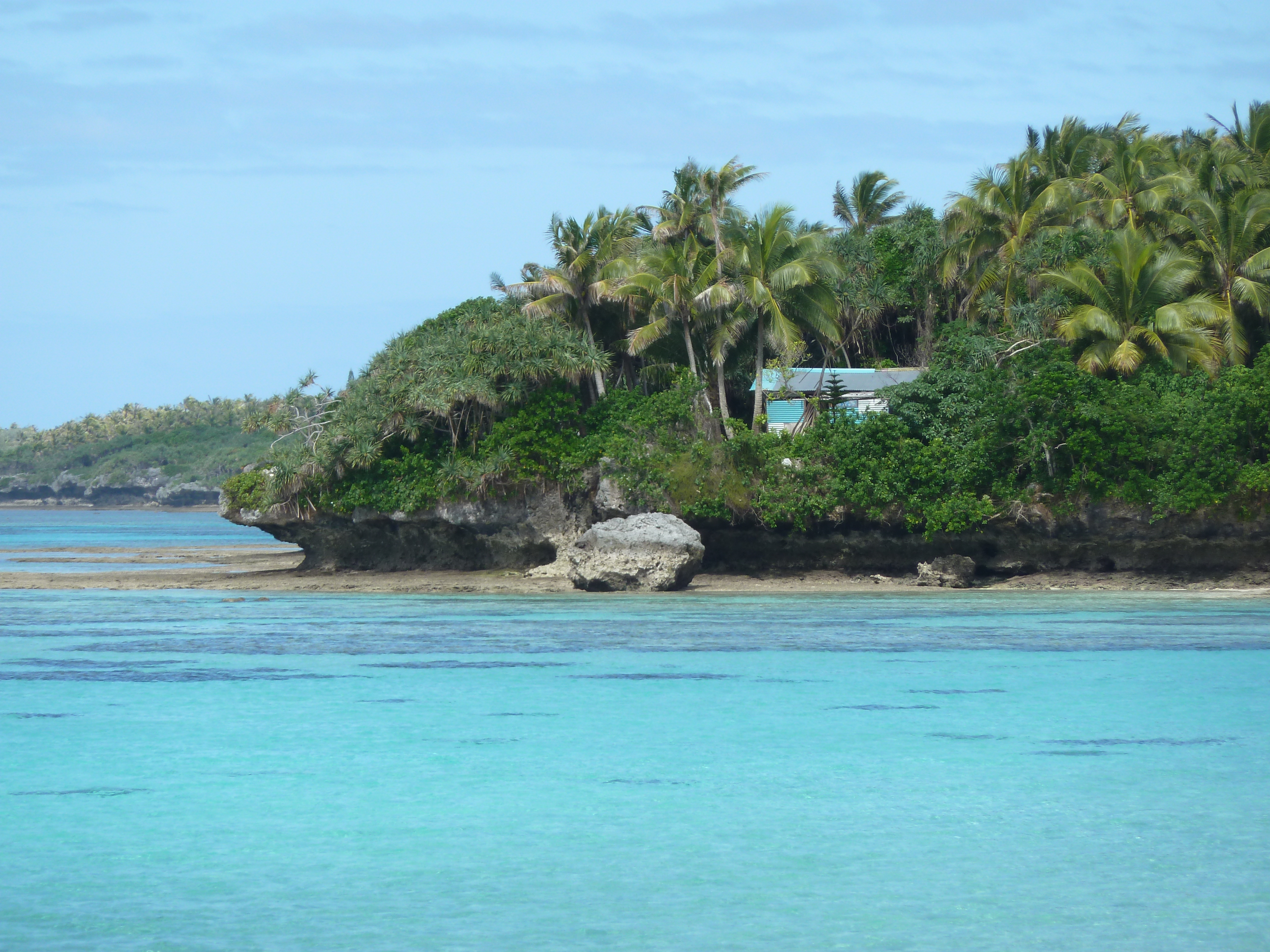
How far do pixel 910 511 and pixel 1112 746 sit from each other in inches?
694

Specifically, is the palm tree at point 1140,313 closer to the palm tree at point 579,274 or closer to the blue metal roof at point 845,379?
the blue metal roof at point 845,379

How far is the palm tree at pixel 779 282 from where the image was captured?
102 feet

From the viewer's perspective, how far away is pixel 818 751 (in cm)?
1079

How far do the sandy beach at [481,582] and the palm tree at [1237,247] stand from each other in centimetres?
560

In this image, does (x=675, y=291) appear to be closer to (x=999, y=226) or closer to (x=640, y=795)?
(x=999, y=226)

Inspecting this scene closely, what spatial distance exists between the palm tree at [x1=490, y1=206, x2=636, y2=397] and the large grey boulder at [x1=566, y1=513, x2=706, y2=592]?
5348mm

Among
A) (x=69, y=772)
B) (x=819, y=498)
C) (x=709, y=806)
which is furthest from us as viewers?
(x=819, y=498)

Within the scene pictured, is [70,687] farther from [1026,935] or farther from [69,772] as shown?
[1026,935]

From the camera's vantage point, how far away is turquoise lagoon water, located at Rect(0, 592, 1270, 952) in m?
6.37

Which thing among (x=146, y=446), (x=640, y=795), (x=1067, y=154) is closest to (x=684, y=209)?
(x=1067, y=154)

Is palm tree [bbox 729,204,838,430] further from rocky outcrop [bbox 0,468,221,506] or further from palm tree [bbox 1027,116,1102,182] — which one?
rocky outcrop [bbox 0,468,221,506]

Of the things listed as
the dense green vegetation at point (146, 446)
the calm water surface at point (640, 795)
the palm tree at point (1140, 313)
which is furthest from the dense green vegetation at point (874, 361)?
the dense green vegetation at point (146, 446)

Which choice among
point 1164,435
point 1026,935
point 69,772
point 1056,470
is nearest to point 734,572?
point 1056,470

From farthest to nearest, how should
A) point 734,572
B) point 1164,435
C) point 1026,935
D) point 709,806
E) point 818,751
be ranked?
point 734,572
point 1164,435
point 818,751
point 709,806
point 1026,935
